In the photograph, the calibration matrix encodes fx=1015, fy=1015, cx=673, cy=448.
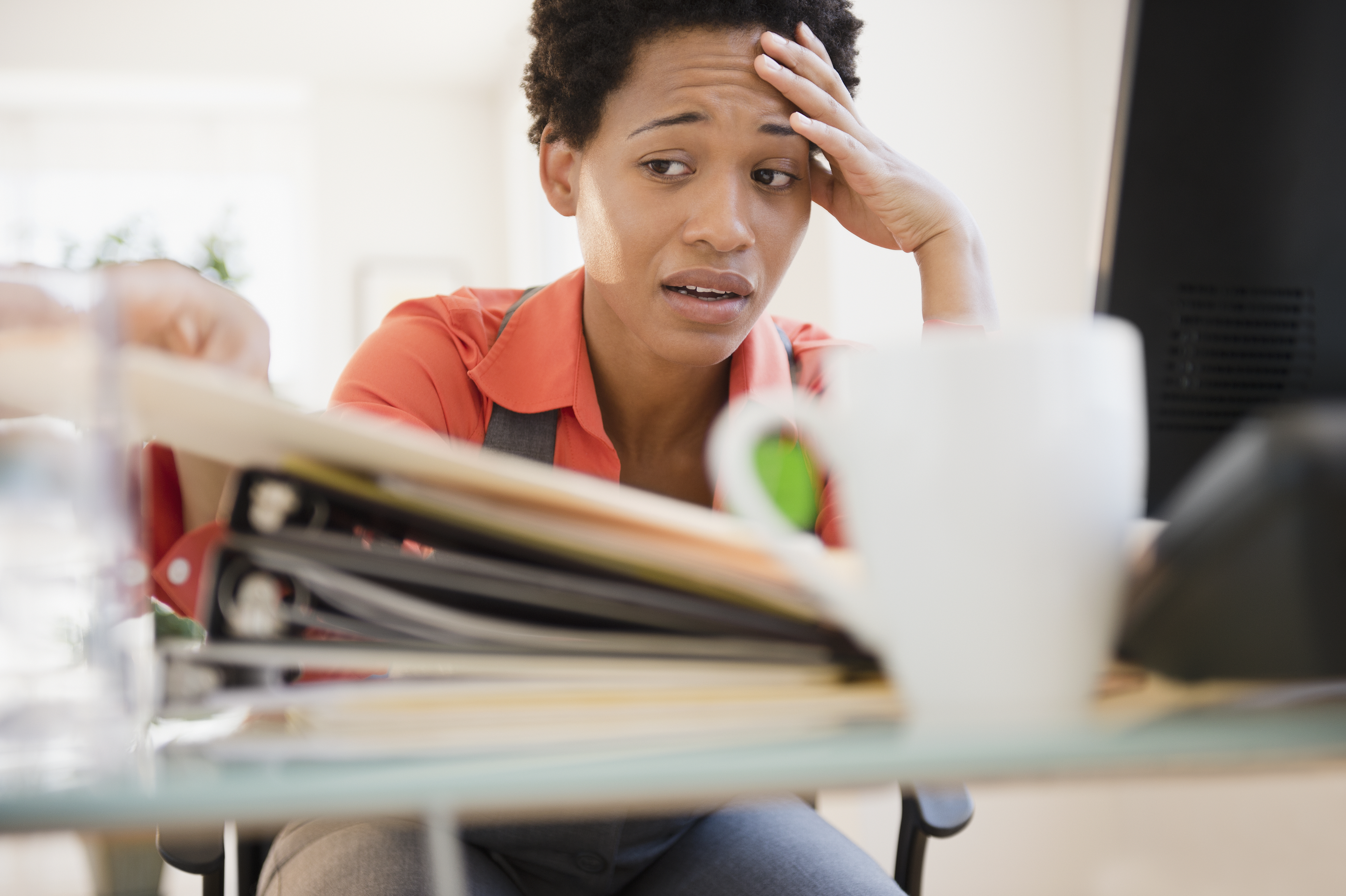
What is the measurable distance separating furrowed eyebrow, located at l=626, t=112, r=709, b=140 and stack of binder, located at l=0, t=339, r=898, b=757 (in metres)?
0.72

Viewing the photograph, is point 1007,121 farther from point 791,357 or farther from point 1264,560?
point 1264,560

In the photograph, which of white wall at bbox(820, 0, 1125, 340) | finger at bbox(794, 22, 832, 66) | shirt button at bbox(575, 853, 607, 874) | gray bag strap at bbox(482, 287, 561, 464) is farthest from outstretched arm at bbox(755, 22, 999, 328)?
white wall at bbox(820, 0, 1125, 340)

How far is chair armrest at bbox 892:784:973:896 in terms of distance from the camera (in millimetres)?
845

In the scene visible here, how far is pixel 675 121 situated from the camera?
3.24 feet

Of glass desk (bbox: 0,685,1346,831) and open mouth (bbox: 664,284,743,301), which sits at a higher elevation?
open mouth (bbox: 664,284,743,301)

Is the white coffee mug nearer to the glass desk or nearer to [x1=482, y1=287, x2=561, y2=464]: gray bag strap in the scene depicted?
the glass desk

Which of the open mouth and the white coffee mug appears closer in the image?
the white coffee mug

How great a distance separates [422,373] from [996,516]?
2.69 ft

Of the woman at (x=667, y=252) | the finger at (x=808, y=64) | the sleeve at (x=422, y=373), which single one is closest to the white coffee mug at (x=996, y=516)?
the woman at (x=667, y=252)

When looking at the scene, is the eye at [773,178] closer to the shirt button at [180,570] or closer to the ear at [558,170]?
the ear at [558,170]

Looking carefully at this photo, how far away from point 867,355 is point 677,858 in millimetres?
642

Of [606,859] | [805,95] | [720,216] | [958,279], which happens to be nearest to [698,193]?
[720,216]

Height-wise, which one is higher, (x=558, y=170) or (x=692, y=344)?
(x=558, y=170)

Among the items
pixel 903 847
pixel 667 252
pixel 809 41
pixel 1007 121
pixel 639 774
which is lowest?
pixel 903 847
